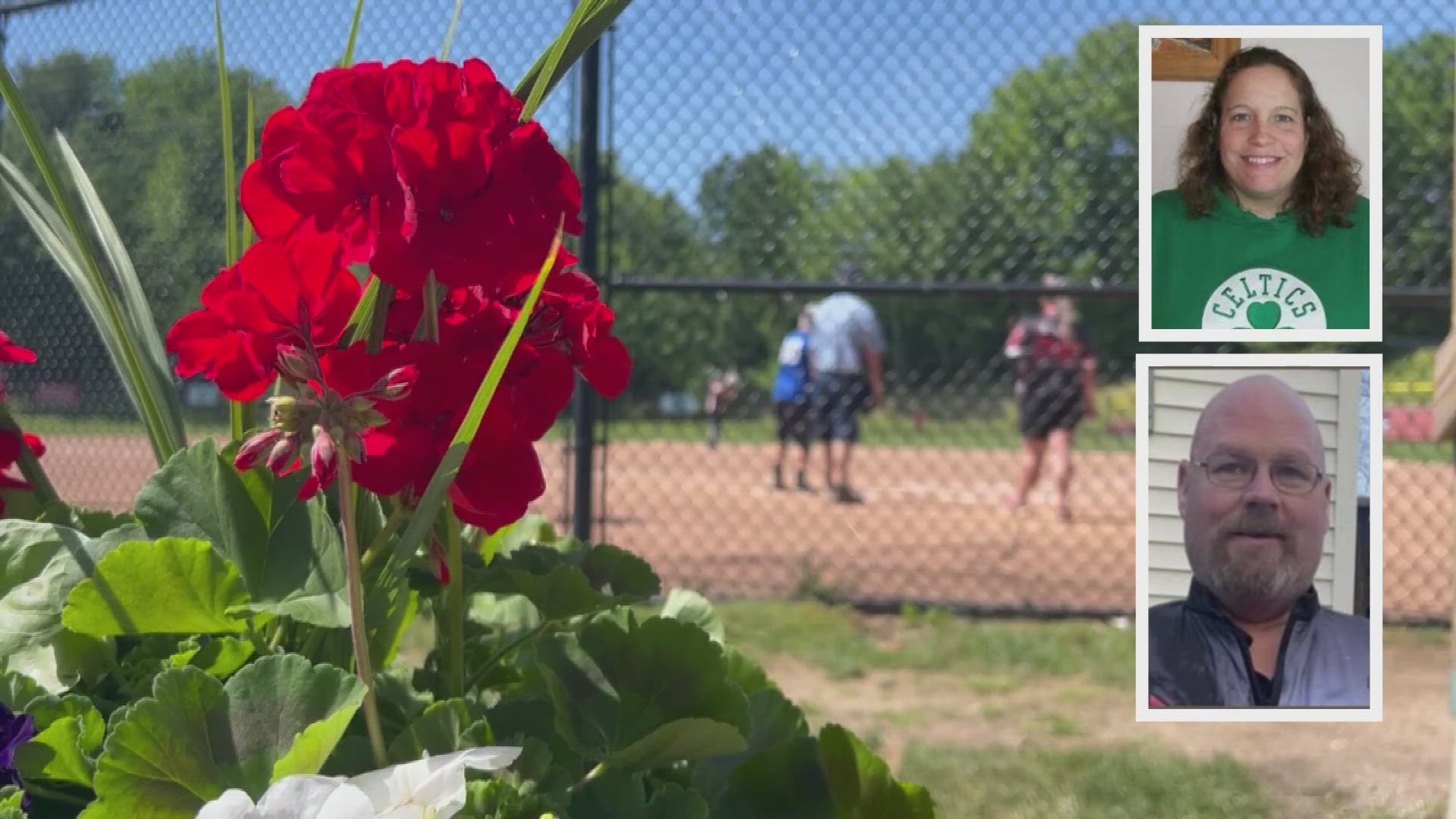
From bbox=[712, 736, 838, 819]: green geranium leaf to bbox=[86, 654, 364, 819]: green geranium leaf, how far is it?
0.89ft

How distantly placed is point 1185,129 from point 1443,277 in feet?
16.6

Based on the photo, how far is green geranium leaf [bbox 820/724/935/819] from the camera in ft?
2.68

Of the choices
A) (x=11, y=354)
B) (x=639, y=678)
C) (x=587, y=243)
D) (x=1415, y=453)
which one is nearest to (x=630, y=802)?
(x=639, y=678)

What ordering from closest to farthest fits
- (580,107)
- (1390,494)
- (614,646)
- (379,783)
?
1. (379,783)
2. (614,646)
3. (580,107)
4. (1390,494)

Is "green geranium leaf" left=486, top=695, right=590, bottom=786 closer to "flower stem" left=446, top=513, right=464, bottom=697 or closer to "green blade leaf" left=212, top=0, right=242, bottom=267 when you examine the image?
"flower stem" left=446, top=513, right=464, bottom=697

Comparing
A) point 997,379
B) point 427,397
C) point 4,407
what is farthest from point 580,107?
point 997,379

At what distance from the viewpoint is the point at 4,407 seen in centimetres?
91

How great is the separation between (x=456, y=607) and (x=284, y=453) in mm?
177

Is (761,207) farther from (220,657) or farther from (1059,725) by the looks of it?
(220,657)

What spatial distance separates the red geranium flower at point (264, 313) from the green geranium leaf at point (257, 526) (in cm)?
7

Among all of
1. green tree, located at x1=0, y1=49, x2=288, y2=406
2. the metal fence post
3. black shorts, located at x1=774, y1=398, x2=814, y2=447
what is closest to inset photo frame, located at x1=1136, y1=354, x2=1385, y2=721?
green tree, located at x1=0, y1=49, x2=288, y2=406

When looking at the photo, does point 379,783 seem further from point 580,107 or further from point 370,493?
point 580,107

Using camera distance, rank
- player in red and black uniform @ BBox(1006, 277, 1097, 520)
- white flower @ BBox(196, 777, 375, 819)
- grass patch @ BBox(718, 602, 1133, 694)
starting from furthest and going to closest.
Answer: player in red and black uniform @ BBox(1006, 277, 1097, 520)
grass patch @ BBox(718, 602, 1133, 694)
white flower @ BBox(196, 777, 375, 819)

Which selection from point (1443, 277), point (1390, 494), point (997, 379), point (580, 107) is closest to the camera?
point (580, 107)
